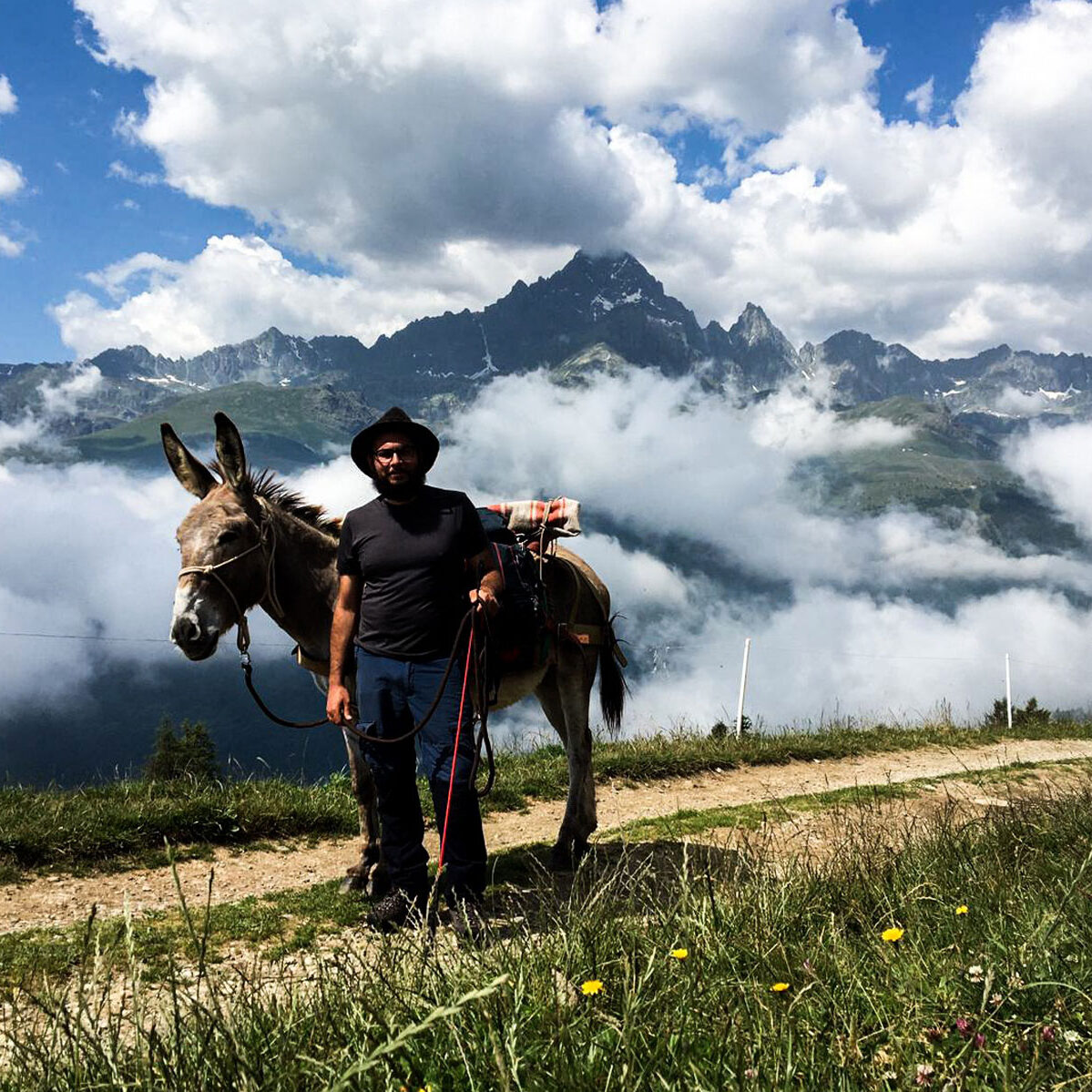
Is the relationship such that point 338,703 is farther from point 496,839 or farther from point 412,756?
point 496,839

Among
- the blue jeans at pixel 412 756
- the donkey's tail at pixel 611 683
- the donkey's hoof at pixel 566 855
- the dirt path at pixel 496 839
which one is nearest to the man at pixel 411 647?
the blue jeans at pixel 412 756

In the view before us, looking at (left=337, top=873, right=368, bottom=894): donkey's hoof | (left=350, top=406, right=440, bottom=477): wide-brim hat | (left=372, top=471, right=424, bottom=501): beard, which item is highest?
(left=350, top=406, right=440, bottom=477): wide-brim hat

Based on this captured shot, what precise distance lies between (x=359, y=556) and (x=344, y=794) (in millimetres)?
4712

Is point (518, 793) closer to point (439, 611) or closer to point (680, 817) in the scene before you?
point (680, 817)

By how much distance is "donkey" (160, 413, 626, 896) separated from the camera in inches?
222

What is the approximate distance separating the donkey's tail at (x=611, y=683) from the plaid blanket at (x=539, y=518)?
3.98ft

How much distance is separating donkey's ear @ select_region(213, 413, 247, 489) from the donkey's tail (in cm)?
367

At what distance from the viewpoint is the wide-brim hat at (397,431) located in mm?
5383

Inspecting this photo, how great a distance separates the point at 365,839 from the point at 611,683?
10.6ft

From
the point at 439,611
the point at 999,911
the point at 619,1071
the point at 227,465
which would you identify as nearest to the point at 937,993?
the point at 999,911

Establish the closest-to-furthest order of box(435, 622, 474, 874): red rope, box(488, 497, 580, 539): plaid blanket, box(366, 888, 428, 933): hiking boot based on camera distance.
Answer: box(435, 622, 474, 874): red rope < box(366, 888, 428, 933): hiking boot < box(488, 497, 580, 539): plaid blanket

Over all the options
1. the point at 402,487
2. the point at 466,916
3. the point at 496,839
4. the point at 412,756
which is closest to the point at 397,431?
the point at 402,487

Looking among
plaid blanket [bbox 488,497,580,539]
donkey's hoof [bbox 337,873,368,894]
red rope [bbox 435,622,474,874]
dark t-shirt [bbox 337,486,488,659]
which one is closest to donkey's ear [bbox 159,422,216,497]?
dark t-shirt [bbox 337,486,488,659]

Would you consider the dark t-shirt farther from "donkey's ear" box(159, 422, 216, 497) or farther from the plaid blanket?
the plaid blanket
